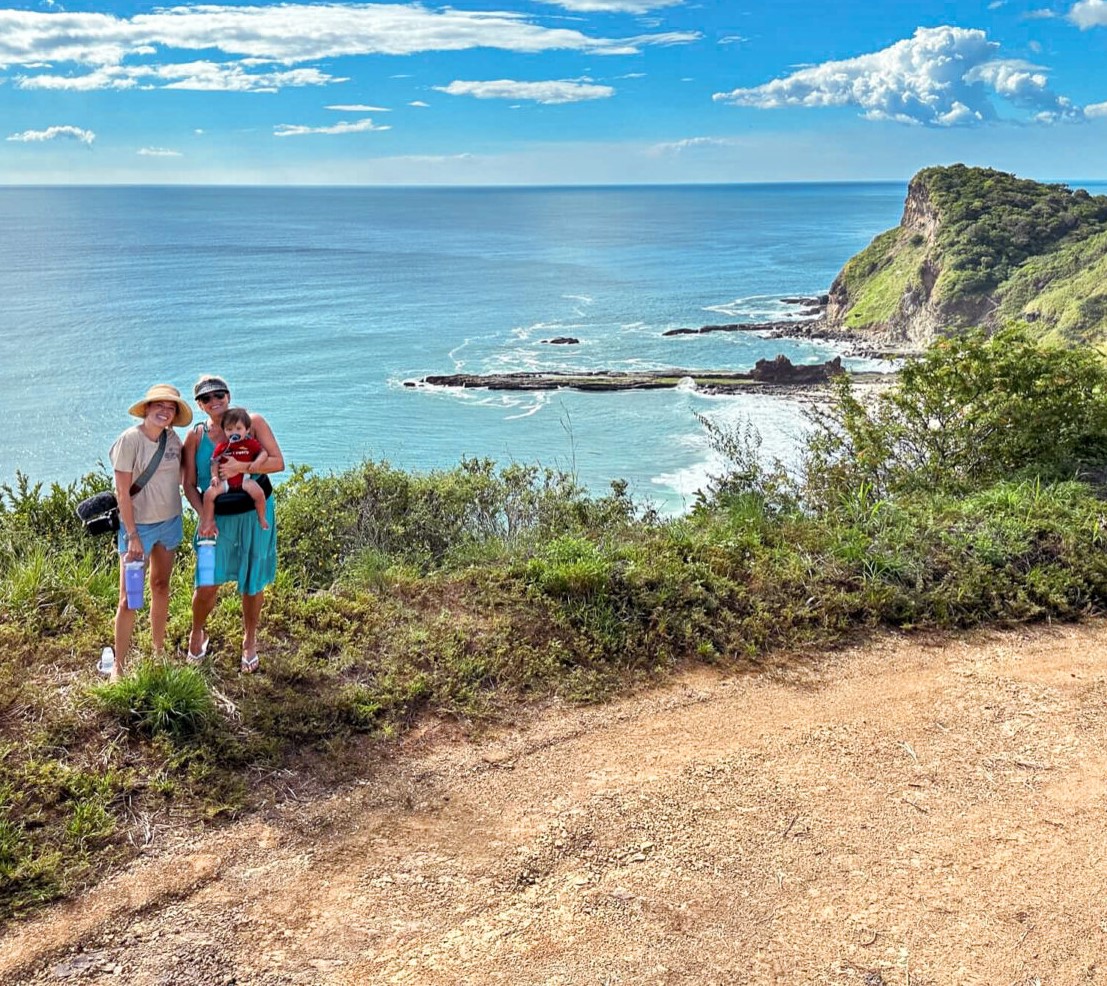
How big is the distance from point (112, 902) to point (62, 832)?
0.51 meters

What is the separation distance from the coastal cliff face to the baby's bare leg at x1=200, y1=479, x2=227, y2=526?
54.2m

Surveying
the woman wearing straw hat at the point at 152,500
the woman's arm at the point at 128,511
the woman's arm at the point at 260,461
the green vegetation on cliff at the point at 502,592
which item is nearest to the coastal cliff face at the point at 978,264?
the green vegetation on cliff at the point at 502,592

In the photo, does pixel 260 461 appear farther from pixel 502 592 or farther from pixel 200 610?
pixel 502 592

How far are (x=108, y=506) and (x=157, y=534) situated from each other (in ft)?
1.14

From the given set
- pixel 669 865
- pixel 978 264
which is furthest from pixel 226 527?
pixel 978 264

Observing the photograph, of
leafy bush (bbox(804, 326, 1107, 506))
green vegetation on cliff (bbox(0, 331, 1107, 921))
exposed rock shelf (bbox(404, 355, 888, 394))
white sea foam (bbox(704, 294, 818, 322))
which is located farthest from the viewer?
white sea foam (bbox(704, 294, 818, 322))

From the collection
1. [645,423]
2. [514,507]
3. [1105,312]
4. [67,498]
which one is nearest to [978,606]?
[514,507]

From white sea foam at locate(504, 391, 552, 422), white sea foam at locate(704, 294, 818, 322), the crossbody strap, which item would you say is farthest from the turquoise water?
the crossbody strap

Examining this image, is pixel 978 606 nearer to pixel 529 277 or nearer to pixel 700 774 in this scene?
pixel 700 774

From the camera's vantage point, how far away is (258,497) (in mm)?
5336

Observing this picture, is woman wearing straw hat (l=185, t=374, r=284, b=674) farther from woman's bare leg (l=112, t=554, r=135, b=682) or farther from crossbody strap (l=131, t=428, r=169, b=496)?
woman's bare leg (l=112, t=554, r=135, b=682)

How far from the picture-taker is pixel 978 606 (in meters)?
6.91

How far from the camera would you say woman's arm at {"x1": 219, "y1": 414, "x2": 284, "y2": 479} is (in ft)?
17.0

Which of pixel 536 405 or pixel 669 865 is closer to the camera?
pixel 669 865
